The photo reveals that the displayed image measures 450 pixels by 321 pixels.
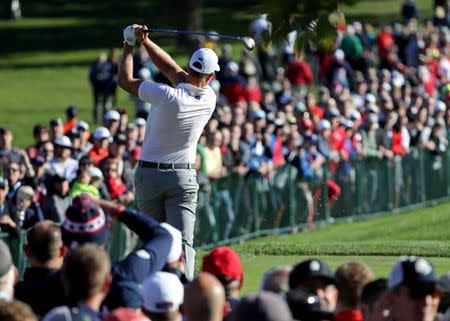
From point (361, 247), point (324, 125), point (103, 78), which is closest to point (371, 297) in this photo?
point (361, 247)

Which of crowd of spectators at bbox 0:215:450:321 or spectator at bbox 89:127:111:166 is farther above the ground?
crowd of spectators at bbox 0:215:450:321

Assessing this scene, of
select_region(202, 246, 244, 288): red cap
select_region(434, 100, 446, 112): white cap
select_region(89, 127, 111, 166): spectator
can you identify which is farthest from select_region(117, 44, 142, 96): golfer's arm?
select_region(434, 100, 446, 112): white cap

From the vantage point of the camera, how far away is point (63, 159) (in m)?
18.0

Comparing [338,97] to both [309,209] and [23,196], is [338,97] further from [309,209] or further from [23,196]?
[23,196]

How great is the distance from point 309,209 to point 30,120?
15965mm

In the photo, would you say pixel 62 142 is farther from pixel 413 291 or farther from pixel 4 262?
pixel 413 291

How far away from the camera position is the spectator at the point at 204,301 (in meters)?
7.11

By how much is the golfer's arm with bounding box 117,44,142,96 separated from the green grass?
2193cm

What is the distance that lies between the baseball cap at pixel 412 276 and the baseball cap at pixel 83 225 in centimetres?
182

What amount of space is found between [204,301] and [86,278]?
670mm

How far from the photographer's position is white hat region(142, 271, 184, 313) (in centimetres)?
739

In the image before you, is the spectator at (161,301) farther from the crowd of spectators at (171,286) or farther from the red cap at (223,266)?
the red cap at (223,266)

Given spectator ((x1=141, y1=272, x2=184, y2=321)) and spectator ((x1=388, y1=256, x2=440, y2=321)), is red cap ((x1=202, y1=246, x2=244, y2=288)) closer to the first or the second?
spectator ((x1=141, y1=272, x2=184, y2=321))

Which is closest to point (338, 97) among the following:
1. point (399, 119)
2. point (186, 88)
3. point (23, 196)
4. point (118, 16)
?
point (399, 119)
